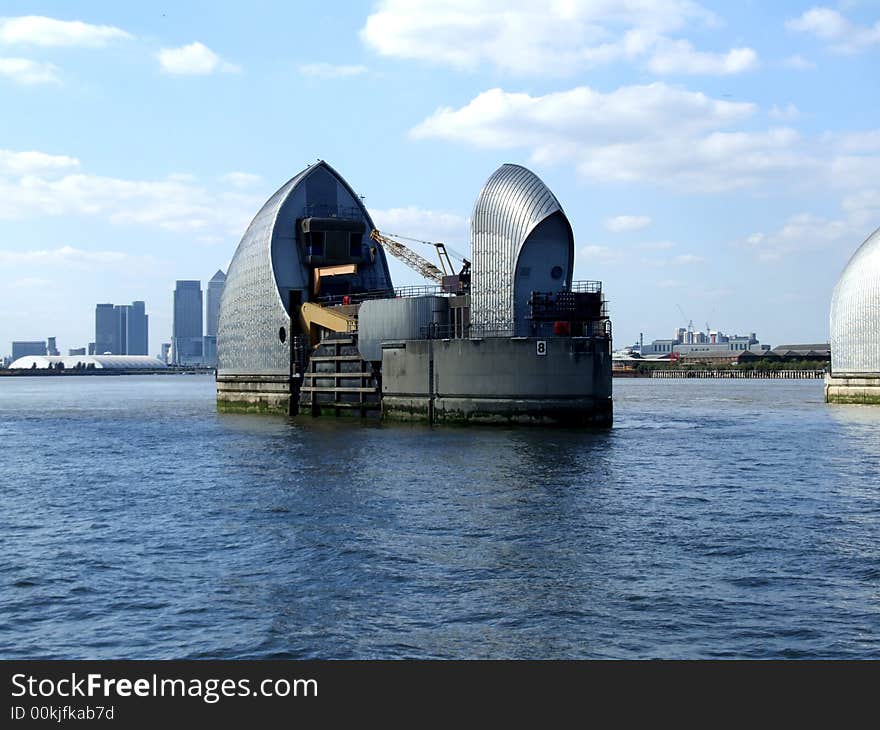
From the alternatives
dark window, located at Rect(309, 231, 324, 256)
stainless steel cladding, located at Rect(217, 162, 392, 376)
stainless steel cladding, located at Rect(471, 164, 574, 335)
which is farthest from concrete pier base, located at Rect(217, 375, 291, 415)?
stainless steel cladding, located at Rect(471, 164, 574, 335)

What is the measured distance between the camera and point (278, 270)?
80312 mm

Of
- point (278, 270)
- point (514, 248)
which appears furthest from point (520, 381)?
point (278, 270)

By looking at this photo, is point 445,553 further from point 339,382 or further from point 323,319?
point 323,319

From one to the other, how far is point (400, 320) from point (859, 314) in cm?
4145

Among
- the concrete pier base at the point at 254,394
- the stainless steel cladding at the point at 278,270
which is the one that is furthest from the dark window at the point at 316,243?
the concrete pier base at the point at 254,394

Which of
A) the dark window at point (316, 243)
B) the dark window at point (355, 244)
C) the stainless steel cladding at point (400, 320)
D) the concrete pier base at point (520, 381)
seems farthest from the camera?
the dark window at point (355, 244)

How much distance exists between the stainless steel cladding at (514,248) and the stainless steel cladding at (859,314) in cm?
3491

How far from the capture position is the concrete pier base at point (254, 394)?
261ft

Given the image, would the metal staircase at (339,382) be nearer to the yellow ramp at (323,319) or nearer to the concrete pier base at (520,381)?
the yellow ramp at (323,319)

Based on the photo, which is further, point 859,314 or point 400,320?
point 859,314

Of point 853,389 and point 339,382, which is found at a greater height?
point 339,382
